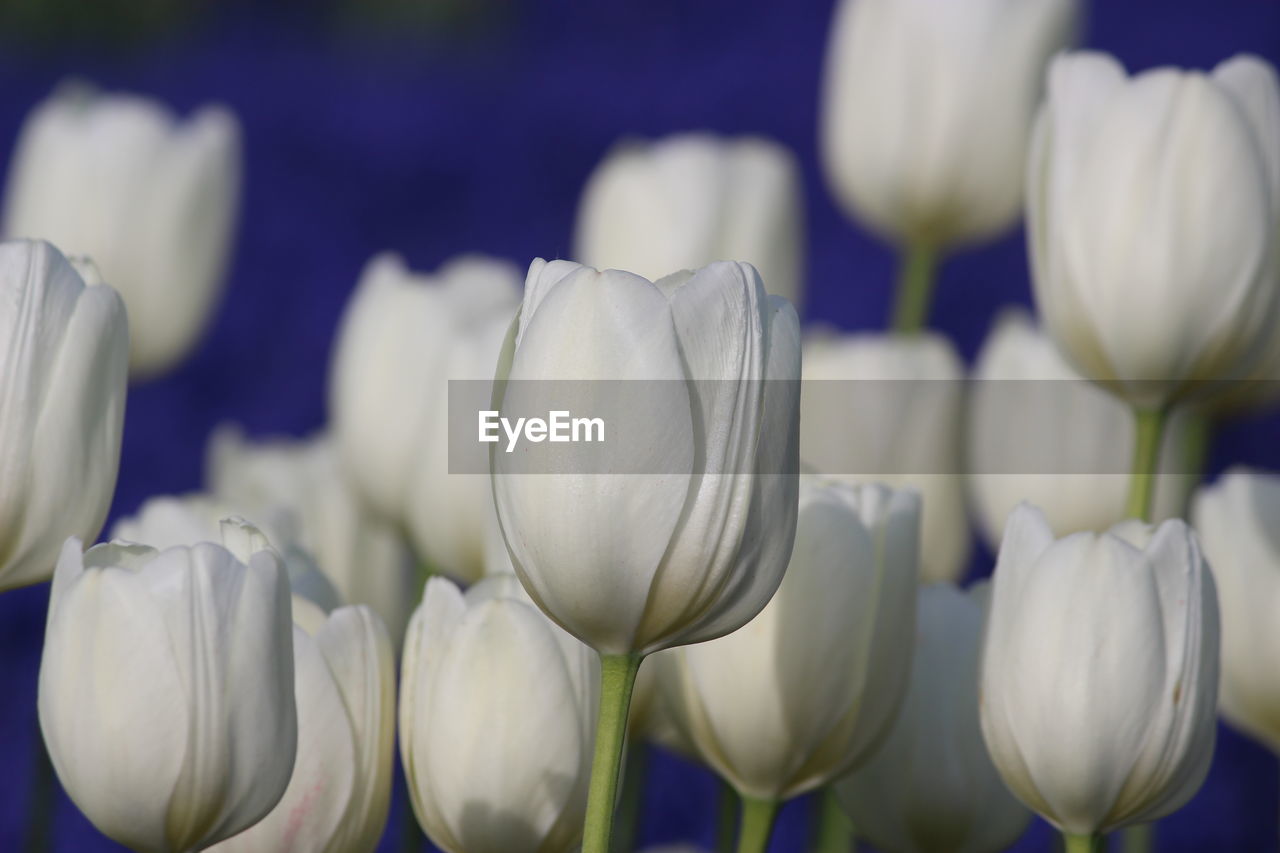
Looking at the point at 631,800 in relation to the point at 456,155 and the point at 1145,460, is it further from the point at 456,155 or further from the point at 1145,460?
the point at 456,155

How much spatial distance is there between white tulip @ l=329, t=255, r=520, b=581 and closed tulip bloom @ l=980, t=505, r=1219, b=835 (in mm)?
185

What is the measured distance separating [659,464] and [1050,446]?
0.30m

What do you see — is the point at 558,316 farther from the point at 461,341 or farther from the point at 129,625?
the point at 461,341

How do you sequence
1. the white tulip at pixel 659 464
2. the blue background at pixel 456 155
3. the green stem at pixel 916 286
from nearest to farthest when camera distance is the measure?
the white tulip at pixel 659 464 → the green stem at pixel 916 286 → the blue background at pixel 456 155

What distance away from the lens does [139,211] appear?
0.64 metres

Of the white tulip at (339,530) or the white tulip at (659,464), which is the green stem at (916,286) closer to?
the white tulip at (339,530)

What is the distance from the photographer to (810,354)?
0.56 metres

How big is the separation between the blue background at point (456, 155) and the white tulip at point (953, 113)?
38cm

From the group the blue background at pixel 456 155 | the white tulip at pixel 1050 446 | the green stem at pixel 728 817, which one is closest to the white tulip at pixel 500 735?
the green stem at pixel 728 817

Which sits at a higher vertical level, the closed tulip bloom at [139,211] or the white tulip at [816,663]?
the closed tulip bloom at [139,211]

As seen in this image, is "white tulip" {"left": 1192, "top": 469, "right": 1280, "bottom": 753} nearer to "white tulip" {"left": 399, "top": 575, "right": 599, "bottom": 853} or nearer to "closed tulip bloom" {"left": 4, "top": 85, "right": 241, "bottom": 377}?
"white tulip" {"left": 399, "top": 575, "right": 599, "bottom": 853}

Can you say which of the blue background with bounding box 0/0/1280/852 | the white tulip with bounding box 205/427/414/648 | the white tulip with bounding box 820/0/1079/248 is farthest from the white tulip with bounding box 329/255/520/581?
the blue background with bounding box 0/0/1280/852

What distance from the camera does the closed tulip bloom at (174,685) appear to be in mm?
298

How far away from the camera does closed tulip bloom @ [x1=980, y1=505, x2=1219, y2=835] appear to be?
0.34 meters
